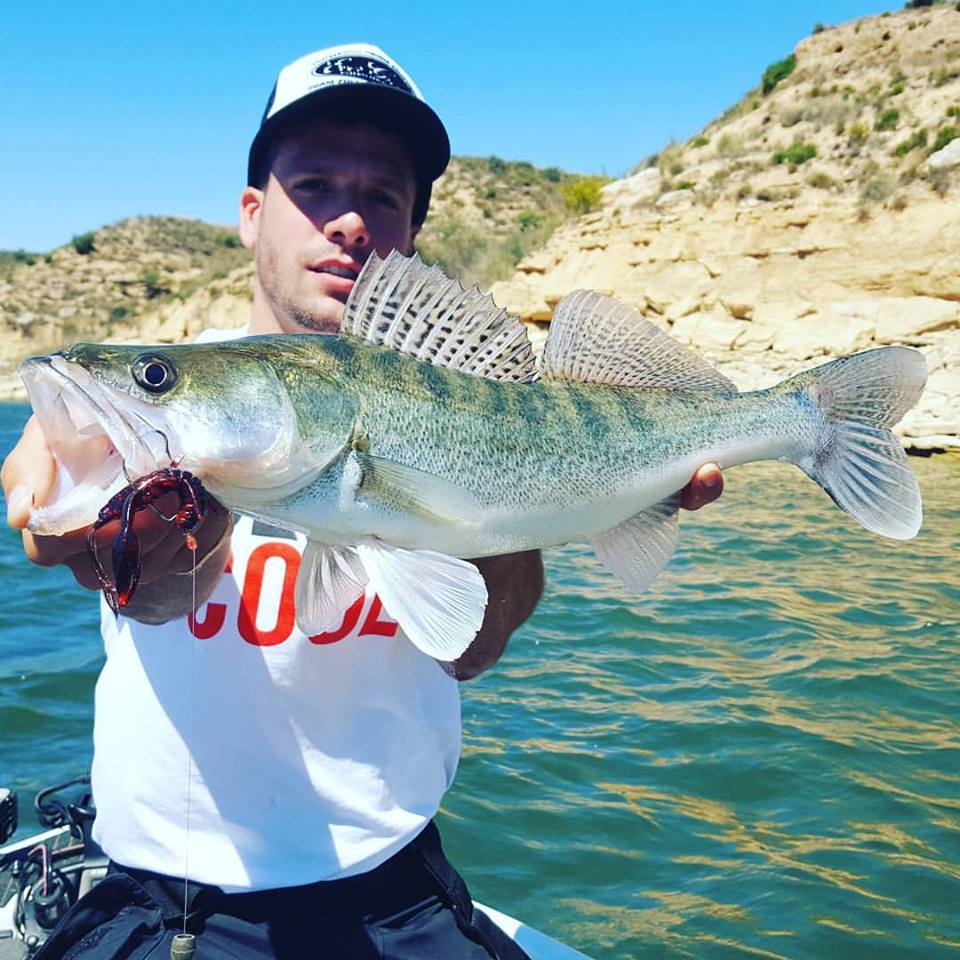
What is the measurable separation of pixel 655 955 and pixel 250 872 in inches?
102

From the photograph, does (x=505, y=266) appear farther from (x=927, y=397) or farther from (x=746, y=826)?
(x=746, y=826)

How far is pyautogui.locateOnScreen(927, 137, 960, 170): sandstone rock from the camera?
2372 centimetres

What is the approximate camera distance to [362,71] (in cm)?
304

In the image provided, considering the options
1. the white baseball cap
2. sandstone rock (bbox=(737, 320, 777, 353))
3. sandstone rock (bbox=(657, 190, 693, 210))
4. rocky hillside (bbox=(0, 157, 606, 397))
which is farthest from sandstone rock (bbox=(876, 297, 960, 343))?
rocky hillside (bbox=(0, 157, 606, 397))

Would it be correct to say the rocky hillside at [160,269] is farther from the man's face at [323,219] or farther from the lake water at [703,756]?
the man's face at [323,219]

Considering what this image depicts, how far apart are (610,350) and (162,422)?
1.42m

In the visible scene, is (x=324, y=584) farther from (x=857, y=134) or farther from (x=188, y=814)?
(x=857, y=134)

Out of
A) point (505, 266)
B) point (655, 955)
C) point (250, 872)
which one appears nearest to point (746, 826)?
point (655, 955)

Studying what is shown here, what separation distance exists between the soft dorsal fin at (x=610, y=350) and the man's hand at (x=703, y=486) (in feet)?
0.90

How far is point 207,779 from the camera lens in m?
2.55

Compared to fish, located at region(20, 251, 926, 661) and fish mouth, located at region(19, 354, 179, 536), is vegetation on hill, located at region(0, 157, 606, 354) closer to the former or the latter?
fish, located at region(20, 251, 926, 661)

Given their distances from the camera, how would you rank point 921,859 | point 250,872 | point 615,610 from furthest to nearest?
point 615,610
point 921,859
point 250,872

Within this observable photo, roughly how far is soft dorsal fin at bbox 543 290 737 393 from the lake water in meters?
2.84

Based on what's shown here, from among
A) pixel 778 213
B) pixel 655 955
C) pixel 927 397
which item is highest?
pixel 778 213
